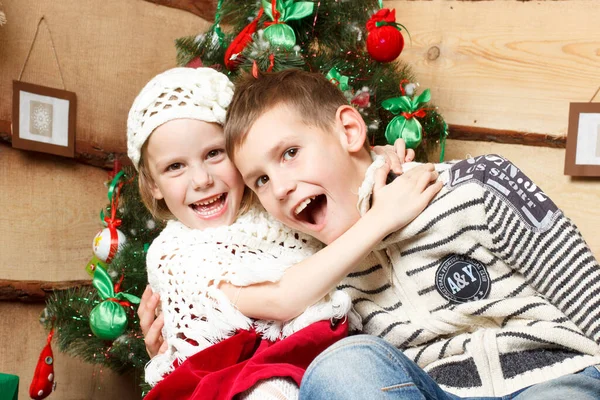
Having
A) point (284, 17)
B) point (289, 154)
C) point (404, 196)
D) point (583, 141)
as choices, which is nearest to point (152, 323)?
point (289, 154)

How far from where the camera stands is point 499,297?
1072 millimetres

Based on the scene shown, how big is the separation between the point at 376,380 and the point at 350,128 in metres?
0.47

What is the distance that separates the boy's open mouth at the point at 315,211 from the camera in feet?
3.89

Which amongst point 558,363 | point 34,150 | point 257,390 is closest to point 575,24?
point 558,363

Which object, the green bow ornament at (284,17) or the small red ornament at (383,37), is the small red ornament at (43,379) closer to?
the green bow ornament at (284,17)

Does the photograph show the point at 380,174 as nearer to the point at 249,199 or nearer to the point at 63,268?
the point at 249,199

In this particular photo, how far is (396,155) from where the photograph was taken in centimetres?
129

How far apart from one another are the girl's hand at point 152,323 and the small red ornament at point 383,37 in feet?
2.48

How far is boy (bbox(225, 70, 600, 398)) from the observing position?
1013 mm

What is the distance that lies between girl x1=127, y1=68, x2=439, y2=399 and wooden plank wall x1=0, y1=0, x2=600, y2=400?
2.29 feet

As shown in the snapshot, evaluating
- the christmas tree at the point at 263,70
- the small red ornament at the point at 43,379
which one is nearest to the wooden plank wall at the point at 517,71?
the christmas tree at the point at 263,70

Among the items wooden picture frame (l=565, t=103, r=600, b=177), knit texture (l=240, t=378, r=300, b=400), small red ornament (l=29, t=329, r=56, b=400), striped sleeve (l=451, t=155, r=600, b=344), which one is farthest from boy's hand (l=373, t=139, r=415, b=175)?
small red ornament (l=29, t=329, r=56, b=400)

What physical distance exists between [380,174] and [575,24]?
102 cm

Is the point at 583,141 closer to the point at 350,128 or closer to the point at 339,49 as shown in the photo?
the point at 339,49
